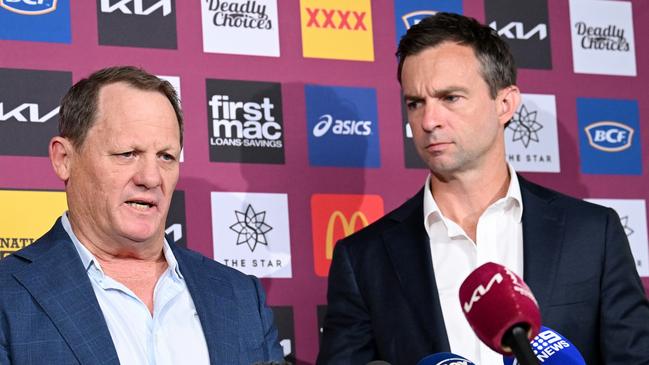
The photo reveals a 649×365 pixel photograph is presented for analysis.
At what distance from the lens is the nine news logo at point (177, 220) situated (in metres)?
3.31

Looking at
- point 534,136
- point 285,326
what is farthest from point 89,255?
point 534,136

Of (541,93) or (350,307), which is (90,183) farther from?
(541,93)

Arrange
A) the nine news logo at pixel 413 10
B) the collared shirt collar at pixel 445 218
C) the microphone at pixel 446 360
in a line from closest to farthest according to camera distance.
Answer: the microphone at pixel 446 360 < the collared shirt collar at pixel 445 218 < the nine news logo at pixel 413 10

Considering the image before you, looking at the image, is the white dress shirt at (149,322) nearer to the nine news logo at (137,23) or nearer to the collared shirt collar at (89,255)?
the collared shirt collar at (89,255)

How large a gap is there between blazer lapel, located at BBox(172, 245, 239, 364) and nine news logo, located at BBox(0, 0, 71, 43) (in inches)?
31.8

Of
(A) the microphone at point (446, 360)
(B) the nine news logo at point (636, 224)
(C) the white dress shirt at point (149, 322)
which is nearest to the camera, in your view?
(A) the microphone at point (446, 360)

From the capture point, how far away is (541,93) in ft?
12.7

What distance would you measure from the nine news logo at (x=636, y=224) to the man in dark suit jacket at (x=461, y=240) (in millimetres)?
850

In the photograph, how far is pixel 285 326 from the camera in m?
3.43

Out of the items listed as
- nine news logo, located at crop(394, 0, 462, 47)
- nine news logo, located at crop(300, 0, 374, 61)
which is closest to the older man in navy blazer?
nine news logo, located at crop(300, 0, 374, 61)

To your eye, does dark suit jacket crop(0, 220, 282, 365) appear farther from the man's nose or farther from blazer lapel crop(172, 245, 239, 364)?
the man's nose

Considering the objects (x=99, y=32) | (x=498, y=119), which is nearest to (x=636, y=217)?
(x=498, y=119)

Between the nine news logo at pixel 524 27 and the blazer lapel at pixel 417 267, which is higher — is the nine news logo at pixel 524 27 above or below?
above

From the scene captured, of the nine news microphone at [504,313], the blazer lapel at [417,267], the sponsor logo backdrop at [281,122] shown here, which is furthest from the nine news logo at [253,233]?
the nine news microphone at [504,313]
